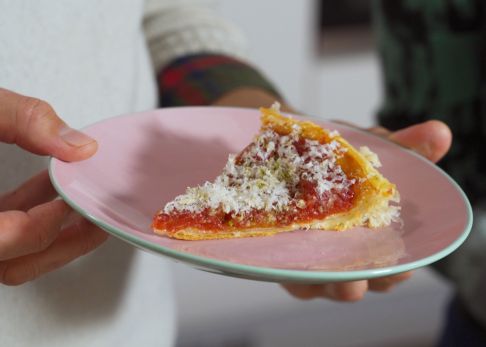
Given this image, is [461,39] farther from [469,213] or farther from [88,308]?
[88,308]

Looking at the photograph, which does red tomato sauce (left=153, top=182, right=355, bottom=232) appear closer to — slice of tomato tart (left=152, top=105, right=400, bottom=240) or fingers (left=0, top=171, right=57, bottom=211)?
slice of tomato tart (left=152, top=105, right=400, bottom=240)

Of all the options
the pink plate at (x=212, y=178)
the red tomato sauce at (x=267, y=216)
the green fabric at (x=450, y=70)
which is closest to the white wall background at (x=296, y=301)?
the green fabric at (x=450, y=70)

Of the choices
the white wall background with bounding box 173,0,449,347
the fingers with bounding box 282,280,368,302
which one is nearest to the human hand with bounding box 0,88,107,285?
the fingers with bounding box 282,280,368,302

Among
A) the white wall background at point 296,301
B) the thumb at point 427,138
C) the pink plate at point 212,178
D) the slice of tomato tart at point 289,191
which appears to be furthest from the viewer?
the white wall background at point 296,301

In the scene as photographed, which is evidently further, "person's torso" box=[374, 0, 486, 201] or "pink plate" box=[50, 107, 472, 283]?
"person's torso" box=[374, 0, 486, 201]

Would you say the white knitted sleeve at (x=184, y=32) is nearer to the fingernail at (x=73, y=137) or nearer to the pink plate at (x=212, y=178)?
the pink plate at (x=212, y=178)

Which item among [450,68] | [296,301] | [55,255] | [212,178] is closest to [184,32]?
[212,178]

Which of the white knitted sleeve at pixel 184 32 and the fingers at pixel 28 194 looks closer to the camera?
the fingers at pixel 28 194
